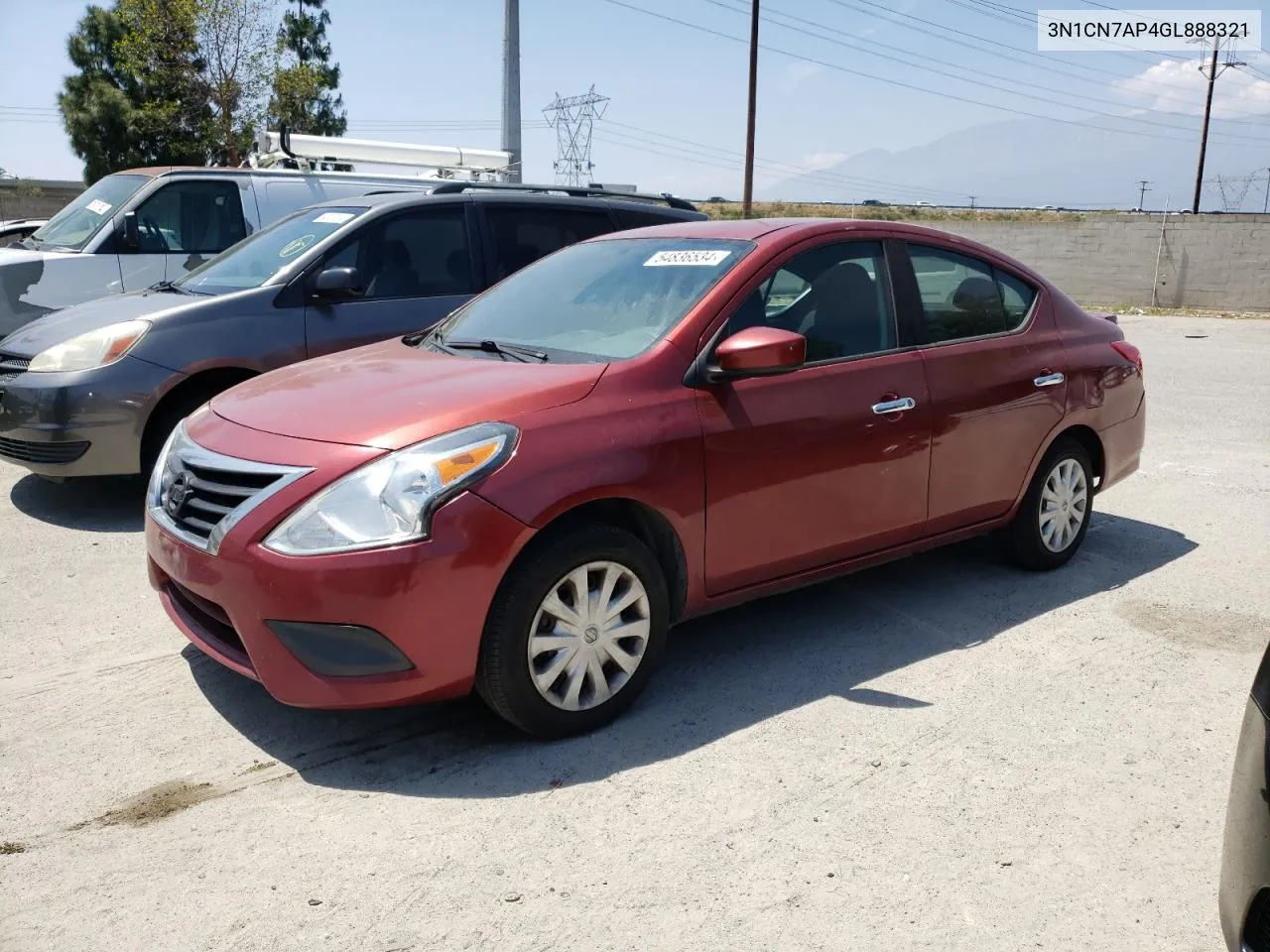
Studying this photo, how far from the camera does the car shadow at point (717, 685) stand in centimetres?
337

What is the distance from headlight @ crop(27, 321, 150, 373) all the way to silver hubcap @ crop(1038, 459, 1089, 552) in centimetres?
482

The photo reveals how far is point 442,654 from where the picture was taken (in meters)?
3.21

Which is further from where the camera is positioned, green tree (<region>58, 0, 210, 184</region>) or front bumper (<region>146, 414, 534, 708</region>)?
green tree (<region>58, 0, 210, 184</region>)

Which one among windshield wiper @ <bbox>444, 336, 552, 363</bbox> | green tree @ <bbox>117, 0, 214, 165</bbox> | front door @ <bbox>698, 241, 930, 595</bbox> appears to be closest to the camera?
front door @ <bbox>698, 241, 930, 595</bbox>

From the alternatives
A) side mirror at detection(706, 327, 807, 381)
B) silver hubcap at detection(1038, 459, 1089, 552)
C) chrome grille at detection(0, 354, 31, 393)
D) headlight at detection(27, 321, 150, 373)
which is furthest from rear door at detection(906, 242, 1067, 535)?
chrome grille at detection(0, 354, 31, 393)

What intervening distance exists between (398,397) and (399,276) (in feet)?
10.9

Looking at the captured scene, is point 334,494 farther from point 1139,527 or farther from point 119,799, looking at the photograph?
point 1139,527

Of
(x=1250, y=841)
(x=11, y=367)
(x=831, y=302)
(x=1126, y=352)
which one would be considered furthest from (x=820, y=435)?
(x=11, y=367)

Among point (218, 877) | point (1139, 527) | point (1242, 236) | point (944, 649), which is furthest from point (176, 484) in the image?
point (1242, 236)

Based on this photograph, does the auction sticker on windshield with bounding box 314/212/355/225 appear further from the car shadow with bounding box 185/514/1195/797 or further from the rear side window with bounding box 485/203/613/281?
the car shadow with bounding box 185/514/1195/797

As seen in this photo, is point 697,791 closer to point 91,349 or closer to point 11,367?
point 91,349

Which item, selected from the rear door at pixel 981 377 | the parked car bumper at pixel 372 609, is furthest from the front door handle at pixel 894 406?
the parked car bumper at pixel 372 609

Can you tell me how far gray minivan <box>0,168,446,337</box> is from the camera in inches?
316

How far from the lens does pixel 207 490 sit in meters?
3.45
